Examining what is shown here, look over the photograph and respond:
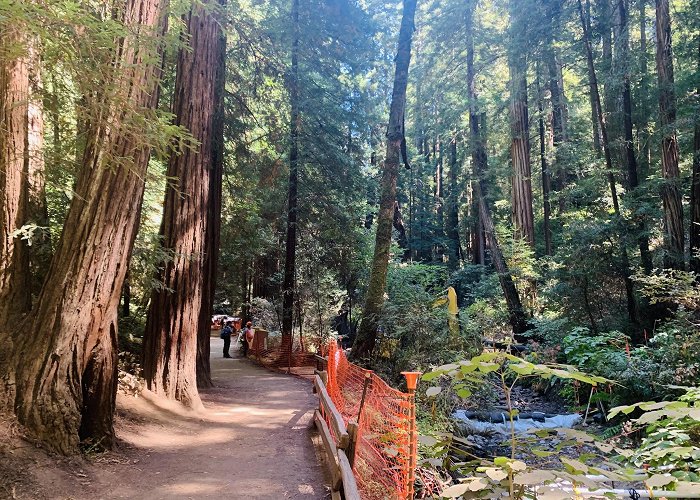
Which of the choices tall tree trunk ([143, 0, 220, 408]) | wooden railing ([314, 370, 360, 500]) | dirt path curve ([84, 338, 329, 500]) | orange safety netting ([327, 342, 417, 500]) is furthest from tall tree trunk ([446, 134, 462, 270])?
wooden railing ([314, 370, 360, 500])

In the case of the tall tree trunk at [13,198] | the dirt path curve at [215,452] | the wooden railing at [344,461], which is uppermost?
the tall tree trunk at [13,198]

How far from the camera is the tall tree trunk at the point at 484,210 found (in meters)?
16.8

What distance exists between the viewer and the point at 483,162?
69.1ft

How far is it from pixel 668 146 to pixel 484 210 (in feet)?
22.2

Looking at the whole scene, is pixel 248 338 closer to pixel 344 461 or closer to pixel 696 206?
→ pixel 696 206

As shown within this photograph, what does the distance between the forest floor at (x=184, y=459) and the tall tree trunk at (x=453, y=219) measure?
29915 millimetres

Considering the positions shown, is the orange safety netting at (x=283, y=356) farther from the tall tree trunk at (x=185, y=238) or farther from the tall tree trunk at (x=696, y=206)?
the tall tree trunk at (x=696, y=206)

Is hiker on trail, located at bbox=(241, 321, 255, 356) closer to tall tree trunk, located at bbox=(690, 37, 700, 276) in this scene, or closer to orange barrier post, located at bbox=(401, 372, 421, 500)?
tall tree trunk, located at bbox=(690, 37, 700, 276)

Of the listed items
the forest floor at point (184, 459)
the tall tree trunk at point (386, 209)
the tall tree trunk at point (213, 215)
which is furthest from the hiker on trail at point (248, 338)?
the forest floor at point (184, 459)

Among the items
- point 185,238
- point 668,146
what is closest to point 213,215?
point 185,238

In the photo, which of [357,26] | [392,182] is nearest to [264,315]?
[392,182]

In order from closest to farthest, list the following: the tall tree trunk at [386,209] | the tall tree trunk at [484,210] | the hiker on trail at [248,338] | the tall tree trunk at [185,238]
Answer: the tall tree trunk at [185,238], the tall tree trunk at [386,209], the tall tree trunk at [484,210], the hiker on trail at [248,338]

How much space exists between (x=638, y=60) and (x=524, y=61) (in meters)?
3.56

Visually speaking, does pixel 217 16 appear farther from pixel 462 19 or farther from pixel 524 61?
pixel 462 19
